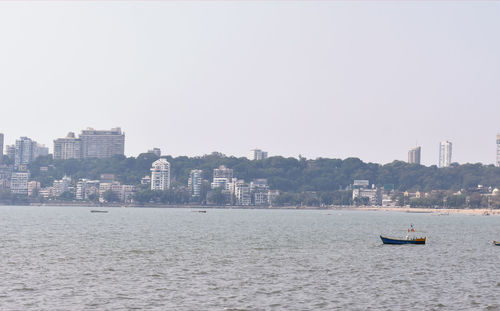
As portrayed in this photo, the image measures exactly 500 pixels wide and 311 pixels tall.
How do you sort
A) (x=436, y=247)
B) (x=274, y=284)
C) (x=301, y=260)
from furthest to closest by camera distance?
(x=436, y=247) < (x=301, y=260) < (x=274, y=284)

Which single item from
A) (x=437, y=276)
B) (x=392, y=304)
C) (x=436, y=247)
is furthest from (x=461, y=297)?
(x=436, y=247)

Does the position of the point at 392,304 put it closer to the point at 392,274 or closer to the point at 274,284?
the point at 274,284

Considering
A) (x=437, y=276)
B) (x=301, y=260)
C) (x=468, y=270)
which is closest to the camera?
(x=437, y=276)

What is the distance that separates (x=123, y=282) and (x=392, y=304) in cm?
2271

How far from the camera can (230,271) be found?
7744cm

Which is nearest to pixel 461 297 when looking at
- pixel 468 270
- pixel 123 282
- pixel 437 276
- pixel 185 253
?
pixel 437 276

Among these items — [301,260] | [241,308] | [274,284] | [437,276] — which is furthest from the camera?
[301,260]

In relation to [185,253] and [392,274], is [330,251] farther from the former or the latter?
[392,274]

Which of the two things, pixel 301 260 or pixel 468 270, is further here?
pixel 301 260

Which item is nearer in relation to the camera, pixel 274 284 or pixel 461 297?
pixel 461 297

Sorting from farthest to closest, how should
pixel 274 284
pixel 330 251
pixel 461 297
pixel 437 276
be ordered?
1. pixel 330 251
2. pixel 437 276
3. pixel 274 284
4. pixel 461 297

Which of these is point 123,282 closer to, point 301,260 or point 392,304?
point 392,304

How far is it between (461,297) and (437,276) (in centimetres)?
1372

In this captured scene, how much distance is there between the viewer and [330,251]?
10594 centimetres
